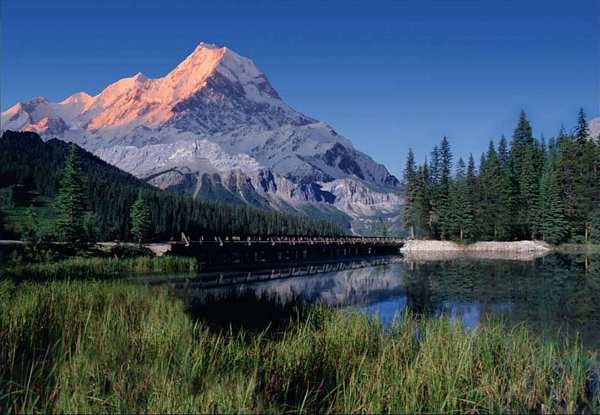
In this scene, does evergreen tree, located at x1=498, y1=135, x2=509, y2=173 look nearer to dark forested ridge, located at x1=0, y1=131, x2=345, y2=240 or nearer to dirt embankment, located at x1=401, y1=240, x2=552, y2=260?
dirt embankment, located at x1=401, y1=240, x2=552, y2=260

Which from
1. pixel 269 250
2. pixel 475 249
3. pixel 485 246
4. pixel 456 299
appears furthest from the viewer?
pixel 475 249

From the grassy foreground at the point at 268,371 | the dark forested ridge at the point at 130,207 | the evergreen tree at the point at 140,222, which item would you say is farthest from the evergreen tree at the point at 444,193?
the grassy foreground at the point at 268,371

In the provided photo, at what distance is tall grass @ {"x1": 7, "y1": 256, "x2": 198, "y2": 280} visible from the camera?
104 ft

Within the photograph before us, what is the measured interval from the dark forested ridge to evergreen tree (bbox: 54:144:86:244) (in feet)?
5.52

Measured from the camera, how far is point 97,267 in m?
37.4

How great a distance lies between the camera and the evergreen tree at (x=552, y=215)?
7881 cm

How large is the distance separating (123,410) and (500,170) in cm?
10502

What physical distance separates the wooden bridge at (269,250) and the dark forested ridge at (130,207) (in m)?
7.32

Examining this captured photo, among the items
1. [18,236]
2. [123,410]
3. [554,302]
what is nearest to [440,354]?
[123,410]

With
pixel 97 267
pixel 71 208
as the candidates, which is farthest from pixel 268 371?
pixel 71 208

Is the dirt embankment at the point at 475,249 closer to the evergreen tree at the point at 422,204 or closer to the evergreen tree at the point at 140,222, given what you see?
the evergreen tree at the point at 422,204

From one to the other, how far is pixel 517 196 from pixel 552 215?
9.62 m

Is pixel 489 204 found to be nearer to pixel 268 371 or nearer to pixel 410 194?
pixel 410 194

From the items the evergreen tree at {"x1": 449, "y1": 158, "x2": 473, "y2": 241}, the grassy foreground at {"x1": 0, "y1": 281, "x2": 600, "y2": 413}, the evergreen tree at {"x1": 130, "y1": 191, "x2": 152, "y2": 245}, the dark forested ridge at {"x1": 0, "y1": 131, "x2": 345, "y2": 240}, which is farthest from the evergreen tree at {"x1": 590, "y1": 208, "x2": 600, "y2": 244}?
the grassy foreground at {"x1": 0, "y1": 281, "x2": 600, "y2": 413}
